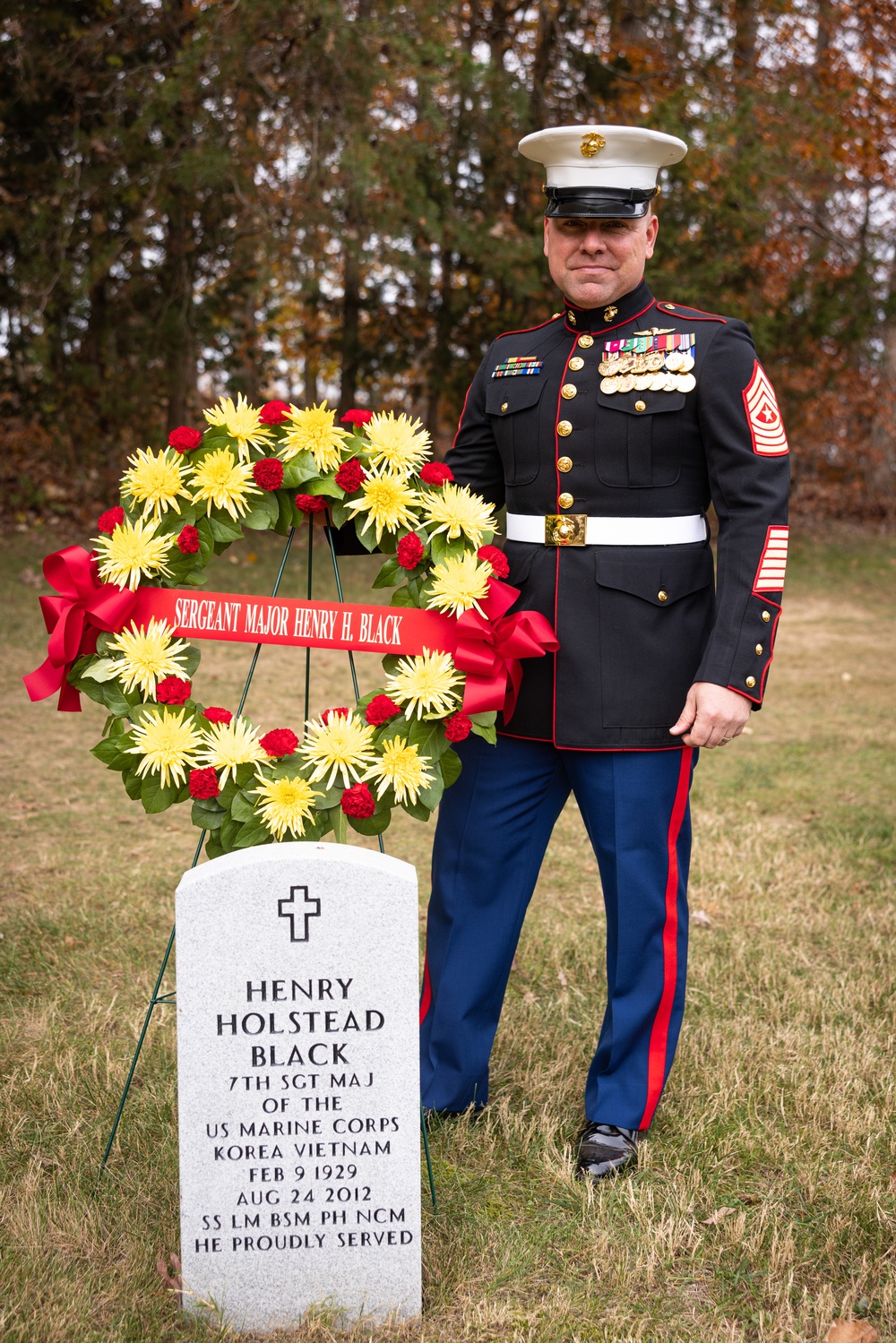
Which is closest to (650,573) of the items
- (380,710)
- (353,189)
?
(380,710)

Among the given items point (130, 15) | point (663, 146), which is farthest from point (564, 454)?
point (130, 15)

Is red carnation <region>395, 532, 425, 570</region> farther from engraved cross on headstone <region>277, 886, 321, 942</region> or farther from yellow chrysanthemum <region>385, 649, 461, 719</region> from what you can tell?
engraved cross on headstone <region>277, 886, 321, 942</region>

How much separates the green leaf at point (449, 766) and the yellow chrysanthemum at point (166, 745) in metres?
0.45

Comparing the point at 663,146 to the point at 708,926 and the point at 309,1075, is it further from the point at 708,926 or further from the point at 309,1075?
the point at 708,926

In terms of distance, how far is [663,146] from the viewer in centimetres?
240

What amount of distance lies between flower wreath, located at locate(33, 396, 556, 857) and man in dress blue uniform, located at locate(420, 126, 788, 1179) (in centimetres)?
21

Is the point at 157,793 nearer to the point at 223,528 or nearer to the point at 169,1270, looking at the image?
the point at 223,528

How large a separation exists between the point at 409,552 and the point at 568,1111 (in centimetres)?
139

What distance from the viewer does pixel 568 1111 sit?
9.33 feet

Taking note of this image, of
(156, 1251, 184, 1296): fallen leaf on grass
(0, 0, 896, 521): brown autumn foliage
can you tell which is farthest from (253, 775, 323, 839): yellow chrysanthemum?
(0, 0, 896, 521): brown autumn foliage

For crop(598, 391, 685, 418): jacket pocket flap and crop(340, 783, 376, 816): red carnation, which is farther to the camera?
crop(598, 391, 685, 418): jacket pocket flap

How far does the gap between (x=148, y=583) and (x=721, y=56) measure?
11.7 metres

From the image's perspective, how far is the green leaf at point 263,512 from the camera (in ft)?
7.68

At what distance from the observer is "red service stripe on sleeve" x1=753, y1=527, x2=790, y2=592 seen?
2373mm
